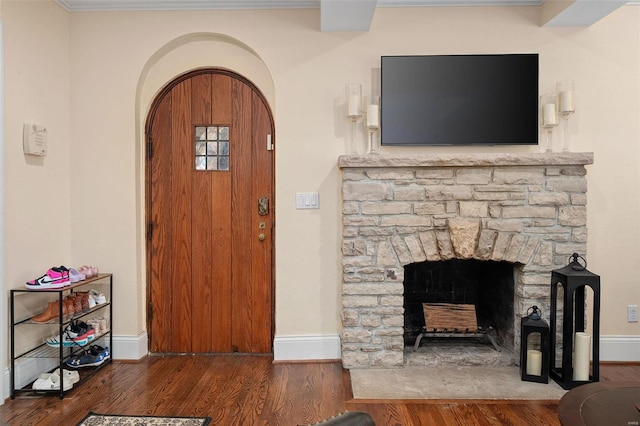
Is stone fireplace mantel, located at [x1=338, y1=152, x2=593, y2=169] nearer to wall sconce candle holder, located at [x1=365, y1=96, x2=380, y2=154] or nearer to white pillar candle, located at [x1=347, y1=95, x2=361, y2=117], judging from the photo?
wall sconce candle holder, located at [x1=365, y1=96, x2=380, y2=154]

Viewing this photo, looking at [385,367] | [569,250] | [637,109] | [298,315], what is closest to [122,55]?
[298,315]

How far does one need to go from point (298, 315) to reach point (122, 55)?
7.40ft

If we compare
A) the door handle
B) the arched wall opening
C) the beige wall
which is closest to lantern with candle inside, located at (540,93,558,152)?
the beige wall

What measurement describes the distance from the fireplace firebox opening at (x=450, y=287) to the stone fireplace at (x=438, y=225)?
0.36m

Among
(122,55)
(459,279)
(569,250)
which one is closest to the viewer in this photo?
(569,250)

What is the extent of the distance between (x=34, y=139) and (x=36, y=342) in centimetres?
129

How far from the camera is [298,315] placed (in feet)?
10.4

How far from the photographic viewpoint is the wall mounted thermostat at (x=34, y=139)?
273 centimetres

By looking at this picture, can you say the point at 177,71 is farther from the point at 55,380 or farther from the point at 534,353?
the point at 534,353

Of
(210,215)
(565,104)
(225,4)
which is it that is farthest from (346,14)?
(210,215)

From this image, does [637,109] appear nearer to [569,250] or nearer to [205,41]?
[569,250]

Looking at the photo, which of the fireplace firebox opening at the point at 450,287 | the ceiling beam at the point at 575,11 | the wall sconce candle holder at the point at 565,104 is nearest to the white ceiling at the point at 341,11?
the ceiling beam at the point at 575,11

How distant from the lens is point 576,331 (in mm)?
2885

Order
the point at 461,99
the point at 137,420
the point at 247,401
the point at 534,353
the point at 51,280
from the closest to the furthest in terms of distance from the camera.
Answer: the point at 137,420, the point at 247,401, the point at 51,280, the point at 534,353, the point at 461,99
